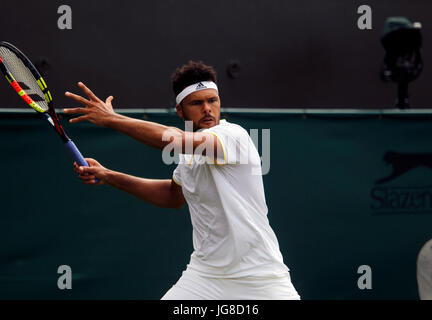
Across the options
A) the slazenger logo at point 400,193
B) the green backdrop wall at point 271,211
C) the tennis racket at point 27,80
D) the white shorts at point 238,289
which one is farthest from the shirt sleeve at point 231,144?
the slazenger logo at point 400,193

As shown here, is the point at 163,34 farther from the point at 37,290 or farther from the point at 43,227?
the point at 37,290

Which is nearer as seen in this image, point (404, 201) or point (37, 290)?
point (37, 290)

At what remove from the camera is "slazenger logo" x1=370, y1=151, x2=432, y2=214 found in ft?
16.4

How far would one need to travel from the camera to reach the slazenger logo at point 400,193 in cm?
499

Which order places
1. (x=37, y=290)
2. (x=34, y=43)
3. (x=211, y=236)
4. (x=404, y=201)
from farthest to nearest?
(x=34, y=43) < (x=404, y=201) < (x=37, y=290) < (x=211, y=236)

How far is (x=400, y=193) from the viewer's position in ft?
16.4

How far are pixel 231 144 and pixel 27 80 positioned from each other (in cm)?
Answer: 151

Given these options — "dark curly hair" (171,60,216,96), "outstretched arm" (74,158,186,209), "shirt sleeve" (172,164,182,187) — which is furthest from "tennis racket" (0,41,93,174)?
"dark curly hair" (171,60,216,96)

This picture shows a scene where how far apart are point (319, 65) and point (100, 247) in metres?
3.12

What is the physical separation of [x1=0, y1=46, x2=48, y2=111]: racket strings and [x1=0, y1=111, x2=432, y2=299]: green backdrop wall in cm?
83

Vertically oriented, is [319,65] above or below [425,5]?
below

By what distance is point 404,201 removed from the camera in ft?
16.5

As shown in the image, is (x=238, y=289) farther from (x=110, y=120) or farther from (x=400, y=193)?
(x=400, y=193)

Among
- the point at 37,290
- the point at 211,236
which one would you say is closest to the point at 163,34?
the point at 37,290
